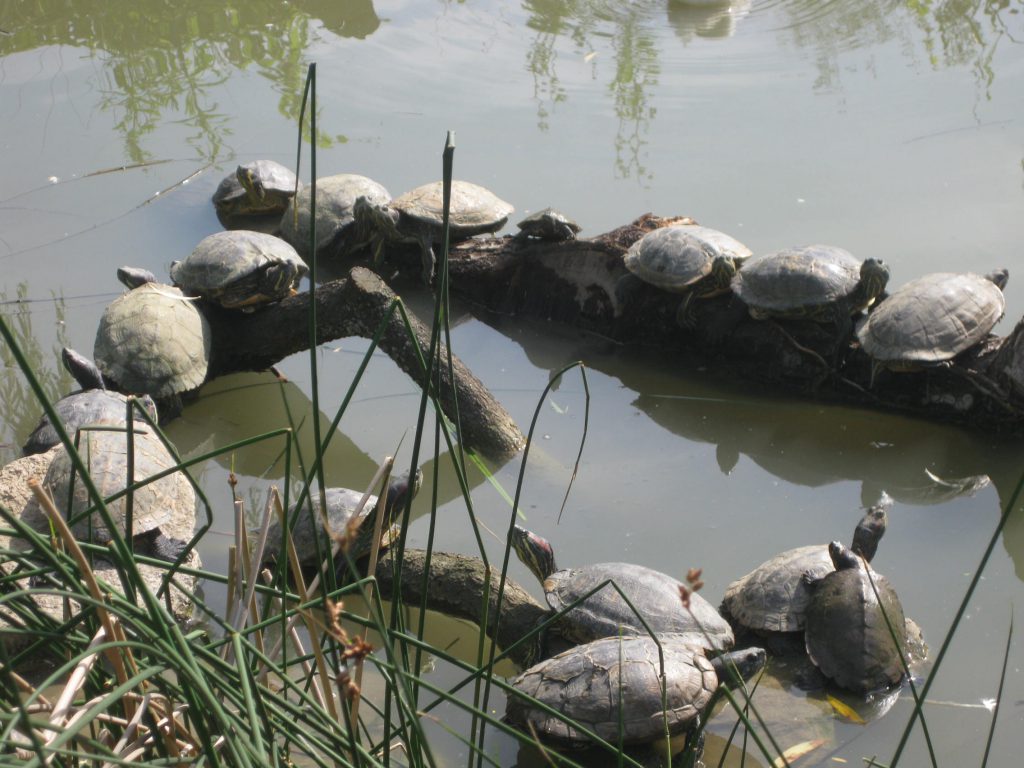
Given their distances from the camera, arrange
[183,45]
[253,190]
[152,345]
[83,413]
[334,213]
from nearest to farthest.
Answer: [83,413] → [152,345] → [334,213] → [253,190] → [183,45]

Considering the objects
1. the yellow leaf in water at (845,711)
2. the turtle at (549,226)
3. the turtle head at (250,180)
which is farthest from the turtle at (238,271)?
the yellow leaf in water at (845,711)

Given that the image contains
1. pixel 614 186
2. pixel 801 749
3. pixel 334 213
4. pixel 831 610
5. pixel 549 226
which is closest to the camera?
pixel 801 749

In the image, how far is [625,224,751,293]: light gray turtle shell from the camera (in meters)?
4.81

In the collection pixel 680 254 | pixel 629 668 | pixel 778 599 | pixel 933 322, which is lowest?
pixel 778 599

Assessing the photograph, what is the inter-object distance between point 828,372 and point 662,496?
119 centimetres

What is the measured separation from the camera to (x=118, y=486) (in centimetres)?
349

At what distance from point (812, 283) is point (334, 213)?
2.92 meters

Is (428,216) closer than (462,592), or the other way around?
A: (462,592)

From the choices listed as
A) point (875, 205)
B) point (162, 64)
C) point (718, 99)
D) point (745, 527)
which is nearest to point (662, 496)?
point (745, 527)

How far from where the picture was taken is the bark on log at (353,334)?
13.8 feet

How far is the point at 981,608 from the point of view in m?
3.18

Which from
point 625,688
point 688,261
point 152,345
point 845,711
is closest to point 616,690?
point 625,688

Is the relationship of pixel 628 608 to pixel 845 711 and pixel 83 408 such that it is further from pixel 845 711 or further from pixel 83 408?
pixel 83 408

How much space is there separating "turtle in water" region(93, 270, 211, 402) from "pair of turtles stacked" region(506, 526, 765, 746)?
2.42 m
